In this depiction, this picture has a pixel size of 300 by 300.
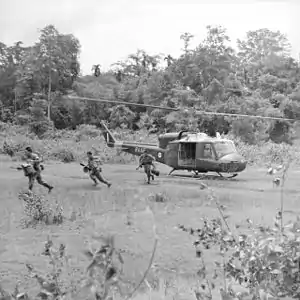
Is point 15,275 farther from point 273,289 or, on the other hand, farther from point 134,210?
point 134,210

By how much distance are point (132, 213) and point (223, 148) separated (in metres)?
5.41

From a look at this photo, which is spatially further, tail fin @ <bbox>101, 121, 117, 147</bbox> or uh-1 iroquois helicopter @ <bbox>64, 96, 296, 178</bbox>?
tail fin @ <bbox>101, 121, 117, 147</bbox>

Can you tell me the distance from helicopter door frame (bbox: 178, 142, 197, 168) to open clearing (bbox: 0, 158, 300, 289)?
46 cm

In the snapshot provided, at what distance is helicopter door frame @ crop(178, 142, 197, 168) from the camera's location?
11625mm

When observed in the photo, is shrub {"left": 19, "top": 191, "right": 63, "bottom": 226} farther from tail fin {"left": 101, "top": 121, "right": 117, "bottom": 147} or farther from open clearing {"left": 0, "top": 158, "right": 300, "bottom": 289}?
tail fin {"left": 101, "top": 121, "right": 117, "bottom": 147}

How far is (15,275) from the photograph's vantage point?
12.1 feet

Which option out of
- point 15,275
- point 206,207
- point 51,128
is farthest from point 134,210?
point 51,128

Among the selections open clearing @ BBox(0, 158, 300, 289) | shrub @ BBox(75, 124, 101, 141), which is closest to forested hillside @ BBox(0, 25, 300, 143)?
shrub @ BBox(75, 124, 101, 141)

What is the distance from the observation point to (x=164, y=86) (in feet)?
67.7

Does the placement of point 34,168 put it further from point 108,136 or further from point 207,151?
point 108,136

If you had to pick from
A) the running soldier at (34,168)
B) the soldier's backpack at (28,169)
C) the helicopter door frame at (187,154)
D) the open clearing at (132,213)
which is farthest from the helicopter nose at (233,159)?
the soldier's backpack at (28,169)

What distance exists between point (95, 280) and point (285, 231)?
34.2 inches

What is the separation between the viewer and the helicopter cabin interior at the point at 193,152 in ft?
37.4

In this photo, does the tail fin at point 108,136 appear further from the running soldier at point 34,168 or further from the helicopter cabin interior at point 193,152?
the running soldier at point 34,168
